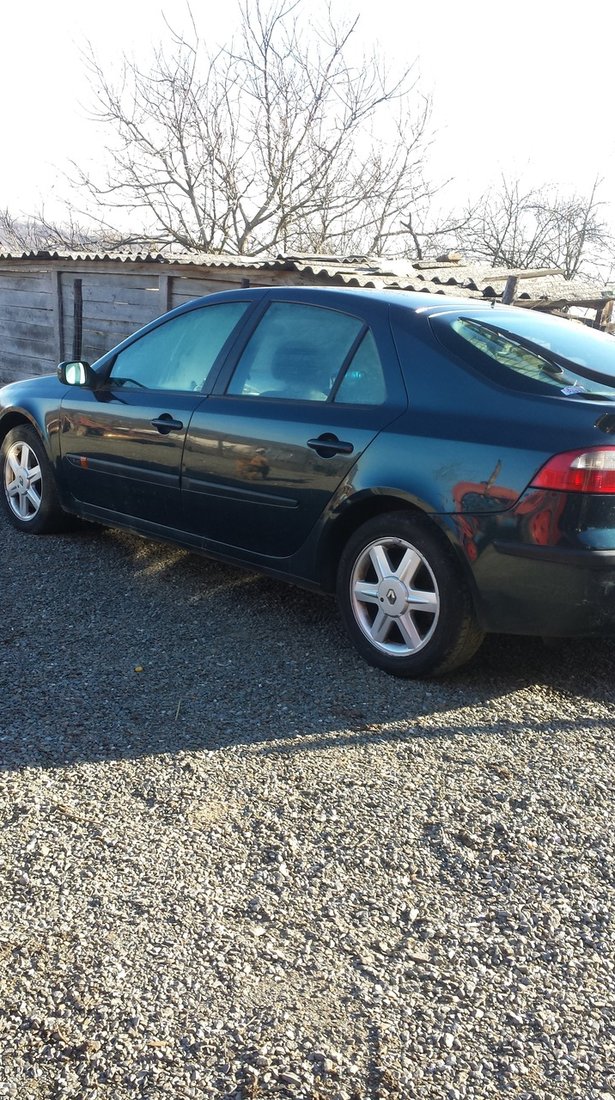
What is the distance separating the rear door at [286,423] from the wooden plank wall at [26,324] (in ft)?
29.9

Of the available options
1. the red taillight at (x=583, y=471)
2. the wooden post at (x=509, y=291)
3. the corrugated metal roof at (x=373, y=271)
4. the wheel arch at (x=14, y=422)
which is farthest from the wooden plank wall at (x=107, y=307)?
the red taillight at (x=583, y=471)

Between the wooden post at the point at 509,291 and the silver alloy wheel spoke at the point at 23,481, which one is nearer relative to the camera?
the silver alloy wheel spoke at the point at 23,481

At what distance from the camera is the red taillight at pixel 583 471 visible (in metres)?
3.55

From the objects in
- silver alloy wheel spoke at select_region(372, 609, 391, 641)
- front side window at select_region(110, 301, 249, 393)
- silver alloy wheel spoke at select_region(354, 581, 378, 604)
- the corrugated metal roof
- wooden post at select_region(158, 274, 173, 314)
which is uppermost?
the corrugated metal roof

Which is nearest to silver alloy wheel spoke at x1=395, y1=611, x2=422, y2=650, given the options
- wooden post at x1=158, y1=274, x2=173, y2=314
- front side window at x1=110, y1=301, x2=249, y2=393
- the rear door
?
the rear door

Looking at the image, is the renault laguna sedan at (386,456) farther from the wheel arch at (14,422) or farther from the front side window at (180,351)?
the wheel arch at (14,422)

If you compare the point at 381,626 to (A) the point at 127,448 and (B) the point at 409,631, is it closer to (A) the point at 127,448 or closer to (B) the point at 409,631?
(B) the point at 409,631

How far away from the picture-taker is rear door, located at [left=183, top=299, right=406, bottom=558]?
13.9ft

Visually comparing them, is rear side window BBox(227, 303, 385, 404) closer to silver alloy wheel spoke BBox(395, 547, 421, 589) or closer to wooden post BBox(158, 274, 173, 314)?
silver alloy wheel spoke BBox(395, 547, 421, 589)

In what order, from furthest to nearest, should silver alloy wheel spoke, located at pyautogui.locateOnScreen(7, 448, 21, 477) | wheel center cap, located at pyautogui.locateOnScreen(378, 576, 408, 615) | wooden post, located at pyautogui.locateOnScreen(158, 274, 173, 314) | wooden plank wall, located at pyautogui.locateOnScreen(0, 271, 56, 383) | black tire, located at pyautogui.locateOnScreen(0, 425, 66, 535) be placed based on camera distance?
wooden plank wall, located at pyautogui.locateOnScreen(0, 271, 56, 383) → wooden post, located at pyautogui.locateOnScreen(158, 274, 173, 314) → silver alloy wheel spoke, located at pyautogui.locateOnScreen(7, 448, 21, 477) → black tire, located at pyautogui.locateOnScreen(0, 425, 66, 535) → wheel center cap, located at pyautogui.locateOnScreen(378, 576, 408, 615)

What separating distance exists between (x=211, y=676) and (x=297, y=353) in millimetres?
1637

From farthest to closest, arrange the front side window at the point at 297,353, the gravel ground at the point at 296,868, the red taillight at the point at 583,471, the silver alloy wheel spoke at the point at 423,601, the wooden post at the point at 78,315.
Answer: the wooden post at the point at 78,315, the front side window at the point at 297,353, the silver alloy wheel spoke at the point at 423,601, the red taillight at the point at 583,471, the gravel ground at the point at 296,868

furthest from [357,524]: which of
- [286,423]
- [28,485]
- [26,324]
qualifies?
[26,324]

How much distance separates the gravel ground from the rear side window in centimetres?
117
